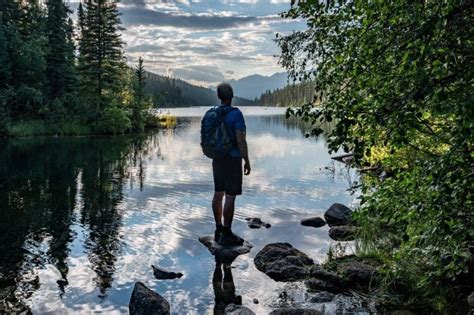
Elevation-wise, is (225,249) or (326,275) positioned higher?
(326,275)

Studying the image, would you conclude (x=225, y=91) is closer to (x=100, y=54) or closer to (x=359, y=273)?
(x=359, y=273)

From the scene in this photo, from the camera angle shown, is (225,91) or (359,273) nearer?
(359,273)

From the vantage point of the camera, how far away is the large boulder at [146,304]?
6031 mm

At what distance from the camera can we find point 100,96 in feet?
165

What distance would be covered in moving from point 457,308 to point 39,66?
50432 mm

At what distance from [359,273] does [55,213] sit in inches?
345

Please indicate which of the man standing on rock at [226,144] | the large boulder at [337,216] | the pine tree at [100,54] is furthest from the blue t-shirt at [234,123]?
the pine tree at [100,54]

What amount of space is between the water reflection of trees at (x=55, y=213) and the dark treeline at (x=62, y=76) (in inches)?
860

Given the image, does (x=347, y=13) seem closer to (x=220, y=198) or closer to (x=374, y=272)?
(x=374, y=272)

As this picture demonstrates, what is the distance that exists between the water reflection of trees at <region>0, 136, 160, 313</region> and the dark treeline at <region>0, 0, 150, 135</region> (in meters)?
21.8

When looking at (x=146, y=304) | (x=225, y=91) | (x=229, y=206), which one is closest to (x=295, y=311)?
(x=146, y=304)

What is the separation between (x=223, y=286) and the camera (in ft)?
24.0

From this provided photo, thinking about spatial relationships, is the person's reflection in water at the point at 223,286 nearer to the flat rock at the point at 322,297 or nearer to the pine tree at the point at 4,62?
the flat rock at the point at 322,297

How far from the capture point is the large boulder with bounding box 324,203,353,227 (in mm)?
11641
